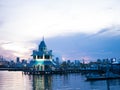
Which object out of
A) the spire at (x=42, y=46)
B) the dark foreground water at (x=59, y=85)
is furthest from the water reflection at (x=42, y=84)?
the spire at (x=42, y=46)

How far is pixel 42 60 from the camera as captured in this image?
174 metres

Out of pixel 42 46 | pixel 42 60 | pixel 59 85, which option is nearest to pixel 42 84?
pixel 59 85

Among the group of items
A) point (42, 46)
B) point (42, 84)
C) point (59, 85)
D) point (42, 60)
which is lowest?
point (59, 85)

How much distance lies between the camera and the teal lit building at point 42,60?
174250 mm

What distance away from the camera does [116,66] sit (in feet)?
628

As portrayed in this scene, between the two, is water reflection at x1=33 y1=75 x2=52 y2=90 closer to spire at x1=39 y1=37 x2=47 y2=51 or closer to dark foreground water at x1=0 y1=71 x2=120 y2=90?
dark foreground water at x1=0 y1=71 x2=120 y2=90

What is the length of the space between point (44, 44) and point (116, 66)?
1739 inches

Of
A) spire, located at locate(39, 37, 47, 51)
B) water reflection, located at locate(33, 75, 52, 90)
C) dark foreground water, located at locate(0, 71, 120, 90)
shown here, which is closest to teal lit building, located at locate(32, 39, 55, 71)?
spire, located at locate(39, 37, 47, 51)

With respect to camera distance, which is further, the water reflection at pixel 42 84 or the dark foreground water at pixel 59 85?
the water reflection at pixel 42 84

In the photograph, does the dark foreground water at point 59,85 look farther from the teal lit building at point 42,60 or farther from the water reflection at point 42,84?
the teal lit building at point 42,60

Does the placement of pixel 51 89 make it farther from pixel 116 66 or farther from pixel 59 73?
pixel 116 66

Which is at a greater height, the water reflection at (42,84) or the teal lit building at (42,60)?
the teal lit building at (42,60)

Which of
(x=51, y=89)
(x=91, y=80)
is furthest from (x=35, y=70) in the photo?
(x=51, y=89)

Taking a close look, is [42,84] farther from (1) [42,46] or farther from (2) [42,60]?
(1) [42,46]
